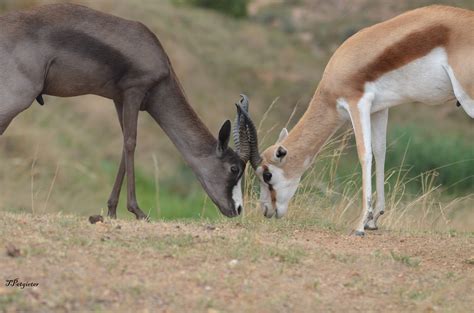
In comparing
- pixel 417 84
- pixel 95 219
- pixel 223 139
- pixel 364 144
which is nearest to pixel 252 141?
pixel 223 139

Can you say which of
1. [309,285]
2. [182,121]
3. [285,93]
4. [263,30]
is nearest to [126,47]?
[182,121]

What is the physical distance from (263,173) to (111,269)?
12.5 feet

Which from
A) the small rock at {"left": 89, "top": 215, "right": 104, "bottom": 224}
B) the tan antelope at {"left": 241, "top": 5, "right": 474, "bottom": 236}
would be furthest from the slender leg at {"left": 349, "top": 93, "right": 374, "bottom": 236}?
the small rock at {"left": 89, "top": 215, "right": 104, "bottom": 224}

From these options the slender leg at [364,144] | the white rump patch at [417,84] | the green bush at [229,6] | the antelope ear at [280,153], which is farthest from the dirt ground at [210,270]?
the green bush at [229,6]

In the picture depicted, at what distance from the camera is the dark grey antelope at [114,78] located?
9.91 metres

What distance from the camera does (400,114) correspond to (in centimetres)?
3572

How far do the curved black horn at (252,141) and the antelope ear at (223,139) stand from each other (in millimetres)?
239

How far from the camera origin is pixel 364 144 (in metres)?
10.4

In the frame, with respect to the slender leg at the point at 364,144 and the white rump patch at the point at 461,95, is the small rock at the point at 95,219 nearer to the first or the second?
the slender leg at the point at 364,144

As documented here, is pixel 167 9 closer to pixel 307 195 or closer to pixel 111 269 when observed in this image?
pixel 307 195

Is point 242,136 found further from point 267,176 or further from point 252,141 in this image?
point 267,176

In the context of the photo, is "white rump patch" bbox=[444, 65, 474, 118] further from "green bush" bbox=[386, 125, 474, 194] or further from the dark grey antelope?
"green bush" bbox=[386, 125, 474, 194]

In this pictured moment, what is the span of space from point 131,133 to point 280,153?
5.51 ft

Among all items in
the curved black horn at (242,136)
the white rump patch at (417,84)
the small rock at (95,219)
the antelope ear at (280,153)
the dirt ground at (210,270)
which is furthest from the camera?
the antelope ear at (280,153)
